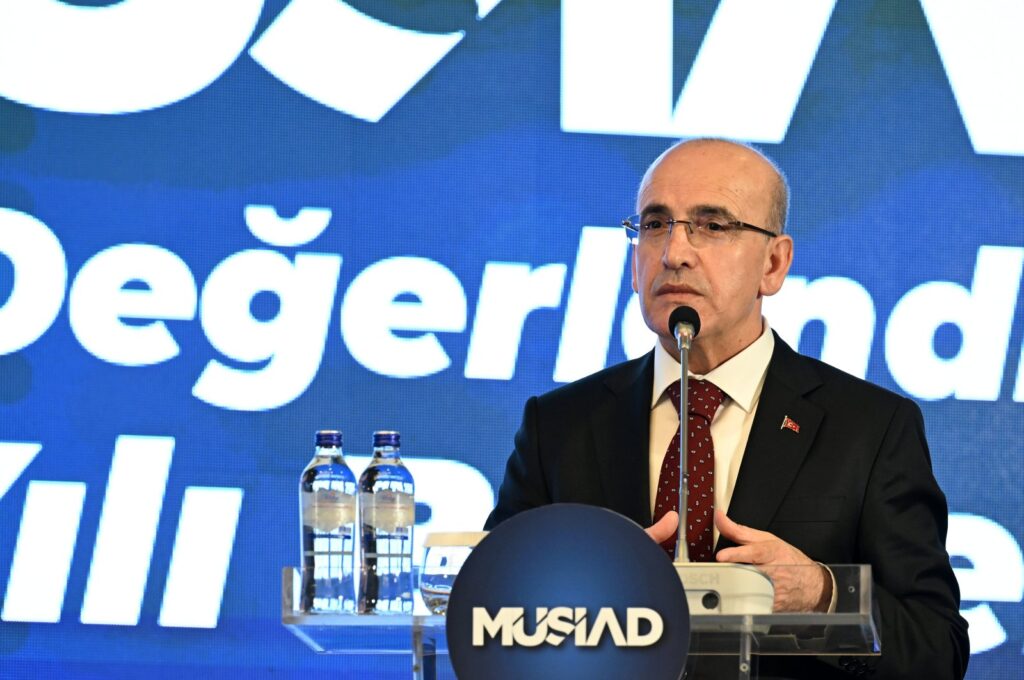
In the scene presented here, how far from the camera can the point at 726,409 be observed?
299 centimetres

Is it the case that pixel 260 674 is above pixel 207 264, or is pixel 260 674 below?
below

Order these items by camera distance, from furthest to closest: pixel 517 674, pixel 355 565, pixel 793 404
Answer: pixel 793 404, pixel 355 565, pixel 517 674

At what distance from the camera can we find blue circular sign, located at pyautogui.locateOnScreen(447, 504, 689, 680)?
192 cm

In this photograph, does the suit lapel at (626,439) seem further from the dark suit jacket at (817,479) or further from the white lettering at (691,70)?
the white lettering at (691,70)

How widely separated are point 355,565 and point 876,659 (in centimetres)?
85

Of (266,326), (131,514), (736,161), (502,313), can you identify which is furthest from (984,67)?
(131,514)

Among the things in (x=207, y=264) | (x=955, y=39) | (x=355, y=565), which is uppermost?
(x=955, y=39)

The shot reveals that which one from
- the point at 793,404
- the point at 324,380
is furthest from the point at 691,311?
the point at 324,380

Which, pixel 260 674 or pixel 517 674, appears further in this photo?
pixel 260 674

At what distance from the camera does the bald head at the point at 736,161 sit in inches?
119

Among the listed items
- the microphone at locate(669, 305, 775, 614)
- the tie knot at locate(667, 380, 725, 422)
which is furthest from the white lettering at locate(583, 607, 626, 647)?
the tie knot at locate(667, 380, 725, 422)

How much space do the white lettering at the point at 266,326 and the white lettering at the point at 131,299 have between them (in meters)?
0.09

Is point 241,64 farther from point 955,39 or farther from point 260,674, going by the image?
point 955,39

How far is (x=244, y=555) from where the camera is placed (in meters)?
4.34
